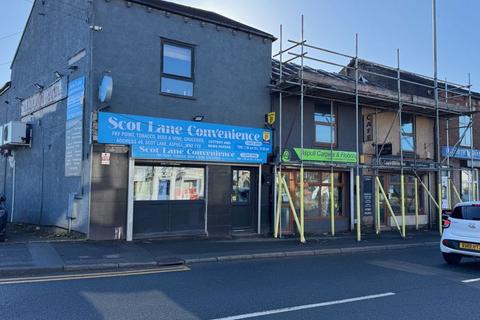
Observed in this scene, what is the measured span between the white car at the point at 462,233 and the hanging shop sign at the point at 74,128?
32.5 feet

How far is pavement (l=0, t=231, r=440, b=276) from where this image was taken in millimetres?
8648

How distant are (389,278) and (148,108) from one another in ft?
26.4

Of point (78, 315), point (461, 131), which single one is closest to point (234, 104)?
point (78, 315)

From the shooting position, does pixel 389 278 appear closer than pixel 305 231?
Yes

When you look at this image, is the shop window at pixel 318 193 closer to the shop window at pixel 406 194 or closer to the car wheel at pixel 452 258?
the shop window at pixel 406 194

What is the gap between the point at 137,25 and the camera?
1249cm

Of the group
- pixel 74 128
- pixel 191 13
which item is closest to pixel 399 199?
pixel 191 13

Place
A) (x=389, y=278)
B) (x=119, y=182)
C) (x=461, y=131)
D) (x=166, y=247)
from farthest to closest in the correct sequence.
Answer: (x=461, y=131) → (x=119, y=182) → (x=166, y=247) → (x=389, y=278)

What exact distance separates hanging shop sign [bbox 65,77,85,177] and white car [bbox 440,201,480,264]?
9899 mm

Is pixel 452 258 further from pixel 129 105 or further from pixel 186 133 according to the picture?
pixel 129 105

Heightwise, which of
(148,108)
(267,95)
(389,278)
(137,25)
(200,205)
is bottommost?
(389,278)

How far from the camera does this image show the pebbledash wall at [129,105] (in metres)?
11.9

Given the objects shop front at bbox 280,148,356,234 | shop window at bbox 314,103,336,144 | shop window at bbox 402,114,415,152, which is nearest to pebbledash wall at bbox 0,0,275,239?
shop front at bbox 280,148,356,234

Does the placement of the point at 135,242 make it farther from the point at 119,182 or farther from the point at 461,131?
the point at 461,131
